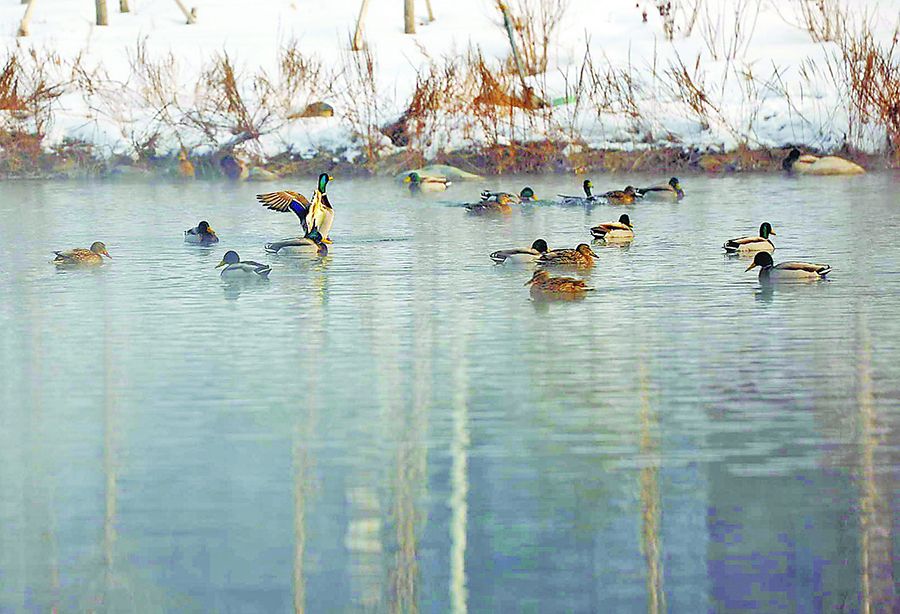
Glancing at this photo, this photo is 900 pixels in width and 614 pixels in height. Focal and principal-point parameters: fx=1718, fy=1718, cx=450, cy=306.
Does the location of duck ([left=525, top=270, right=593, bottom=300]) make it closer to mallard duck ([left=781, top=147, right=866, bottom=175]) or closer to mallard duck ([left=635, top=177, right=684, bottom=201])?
mallard duck ([left=635, top=177, right=684, bottom=201])

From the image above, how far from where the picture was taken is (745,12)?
35281 millimetres

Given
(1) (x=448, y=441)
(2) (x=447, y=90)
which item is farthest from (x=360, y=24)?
(1) (x=448, y=441)

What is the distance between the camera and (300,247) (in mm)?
13945

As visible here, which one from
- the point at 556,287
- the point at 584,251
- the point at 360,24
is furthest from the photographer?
the point at 360,24

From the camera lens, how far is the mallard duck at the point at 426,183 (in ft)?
72.6

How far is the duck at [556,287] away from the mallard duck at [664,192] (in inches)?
344

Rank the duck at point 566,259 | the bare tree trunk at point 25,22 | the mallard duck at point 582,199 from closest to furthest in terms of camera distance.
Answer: the duck at point 566,259 < the mallard duck at point 582,199 < the bare tree trunk at point 25,22

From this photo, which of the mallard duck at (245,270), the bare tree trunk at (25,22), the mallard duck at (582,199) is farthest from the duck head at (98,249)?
the bare tree trunk at (25,22)

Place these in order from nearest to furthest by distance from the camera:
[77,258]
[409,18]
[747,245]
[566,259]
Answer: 1. [566,259]
2. [77,258]
3. [747,245]
4. [409,18]

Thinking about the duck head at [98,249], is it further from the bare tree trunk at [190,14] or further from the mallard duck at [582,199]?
the bare tree trunk at [190,14]

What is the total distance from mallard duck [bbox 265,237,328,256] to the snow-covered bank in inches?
413

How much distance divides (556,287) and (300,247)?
332 centimetres

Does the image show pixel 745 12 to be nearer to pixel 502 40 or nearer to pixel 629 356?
pixel 502 40

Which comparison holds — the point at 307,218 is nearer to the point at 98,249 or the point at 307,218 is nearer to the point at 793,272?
the point at 98,249
